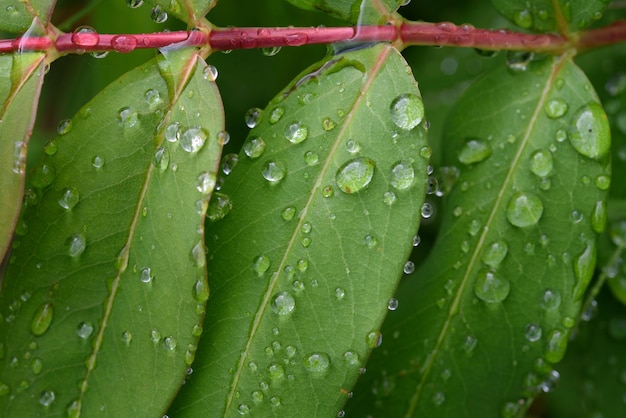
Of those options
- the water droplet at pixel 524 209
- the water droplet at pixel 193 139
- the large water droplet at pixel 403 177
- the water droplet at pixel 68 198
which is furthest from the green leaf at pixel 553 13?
the water droplet at pixel 68 198

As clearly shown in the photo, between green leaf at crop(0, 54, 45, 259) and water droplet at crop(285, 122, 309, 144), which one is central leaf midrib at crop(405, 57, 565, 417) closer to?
water droplet at crop(285, 122, 309, 144)

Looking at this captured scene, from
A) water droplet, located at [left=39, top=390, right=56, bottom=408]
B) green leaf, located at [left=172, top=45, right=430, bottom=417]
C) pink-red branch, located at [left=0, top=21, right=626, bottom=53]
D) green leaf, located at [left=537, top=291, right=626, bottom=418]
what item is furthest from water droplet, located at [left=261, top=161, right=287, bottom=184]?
green leaf, located at [left=537, top=291, right=626, bottom=418]

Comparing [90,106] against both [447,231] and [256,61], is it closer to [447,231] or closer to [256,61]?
[447,231]

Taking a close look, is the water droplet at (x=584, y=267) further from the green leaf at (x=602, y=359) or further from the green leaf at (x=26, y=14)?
the green leaf at (x=26, y=14)

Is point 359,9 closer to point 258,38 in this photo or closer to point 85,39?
point 258,38

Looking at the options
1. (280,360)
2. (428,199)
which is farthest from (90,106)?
(428,199)

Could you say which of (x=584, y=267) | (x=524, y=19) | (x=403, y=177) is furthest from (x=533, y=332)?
(x=524, y=19)
